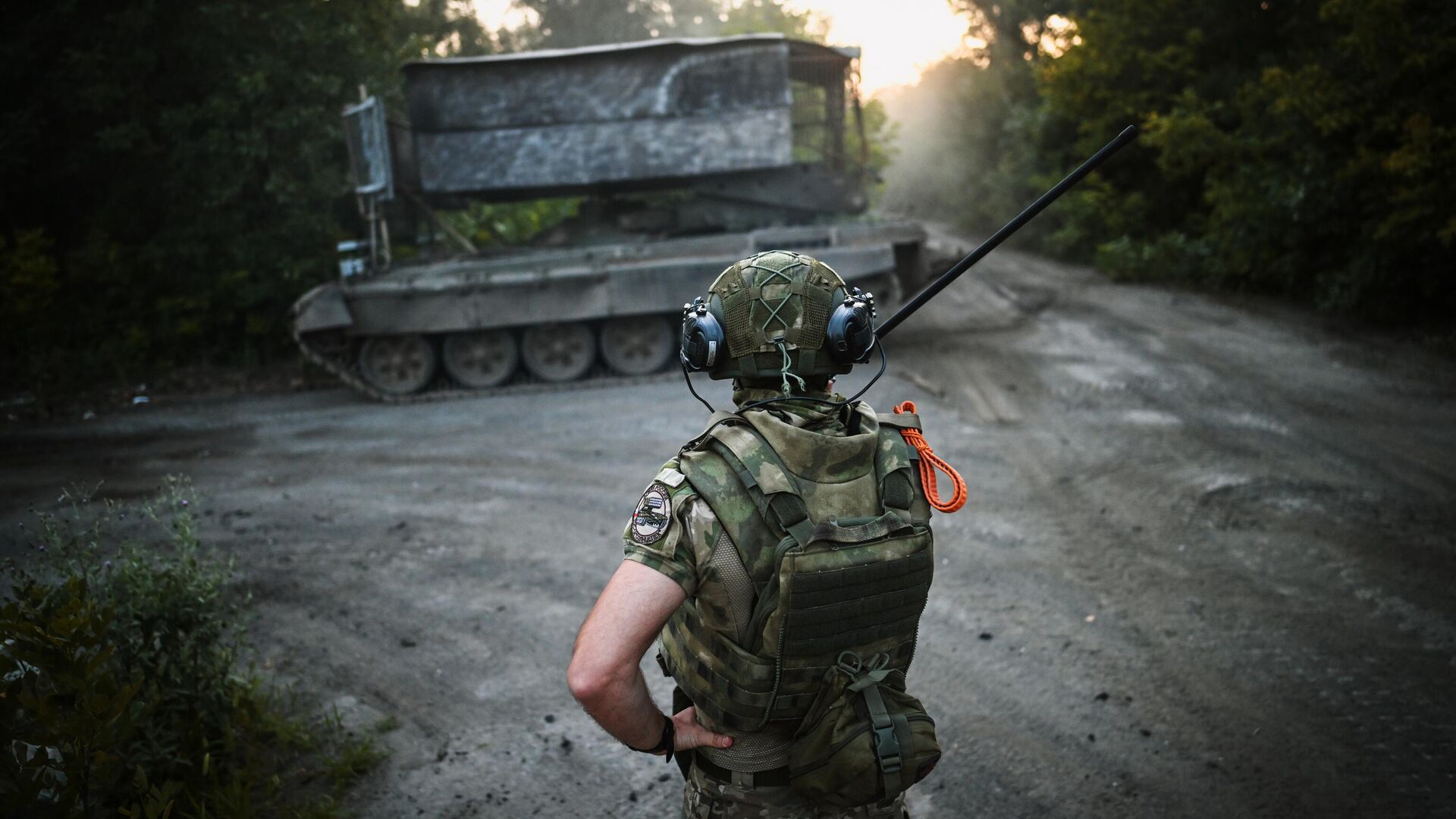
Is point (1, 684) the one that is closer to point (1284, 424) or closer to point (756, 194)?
point (1284, 424)

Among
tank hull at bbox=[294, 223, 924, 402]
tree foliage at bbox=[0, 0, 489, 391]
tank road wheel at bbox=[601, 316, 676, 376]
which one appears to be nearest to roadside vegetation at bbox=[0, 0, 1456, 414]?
tree foliage at bbox=[0, 0, 489, 391]

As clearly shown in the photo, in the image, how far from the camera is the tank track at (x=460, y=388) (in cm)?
1141

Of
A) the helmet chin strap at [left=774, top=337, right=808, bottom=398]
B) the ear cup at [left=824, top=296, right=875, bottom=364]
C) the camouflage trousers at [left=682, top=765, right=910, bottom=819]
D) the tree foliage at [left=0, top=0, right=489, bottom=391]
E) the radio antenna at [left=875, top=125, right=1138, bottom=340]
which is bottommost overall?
the camouflage trousers at [left=682, top=765, right=910, bottom=819]

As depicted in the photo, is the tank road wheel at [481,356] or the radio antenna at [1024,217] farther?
the tank road wheel at [481,356]

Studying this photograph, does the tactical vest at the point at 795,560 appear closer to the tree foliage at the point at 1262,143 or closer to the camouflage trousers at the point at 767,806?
the camouflage trousers at the point at 767,806

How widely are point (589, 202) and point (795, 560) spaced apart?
12135mm

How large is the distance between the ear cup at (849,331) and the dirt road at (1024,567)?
2.18m

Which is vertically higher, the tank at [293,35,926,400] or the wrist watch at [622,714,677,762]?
the tank at [293,35,926,400]

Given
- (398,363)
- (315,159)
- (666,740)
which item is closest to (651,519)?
(666,740)

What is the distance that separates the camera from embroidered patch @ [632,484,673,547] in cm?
201

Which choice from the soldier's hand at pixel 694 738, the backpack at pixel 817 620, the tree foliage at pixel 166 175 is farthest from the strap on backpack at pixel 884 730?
the tree foliage at pixel 166 175

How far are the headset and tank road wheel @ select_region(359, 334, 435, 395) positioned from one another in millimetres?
9983

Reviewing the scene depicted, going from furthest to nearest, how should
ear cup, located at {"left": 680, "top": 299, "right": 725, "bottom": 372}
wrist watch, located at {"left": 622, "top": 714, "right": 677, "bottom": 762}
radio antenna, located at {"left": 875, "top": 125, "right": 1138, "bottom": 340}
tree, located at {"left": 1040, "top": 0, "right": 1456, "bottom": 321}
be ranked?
tree, located at {"left": 1040, "top": 0, "right": 1456, "bottom": 321}, radio antenna, located at {"left": 875, "top": 125, "right": 1138, "bottom": 340}, ear cup, located at {"left": 680, "top": 299, "right": 725, "bottom": 372}, wrist watch, located at {"left": 622, "top": 714, "right": 677, "bottom": 762}

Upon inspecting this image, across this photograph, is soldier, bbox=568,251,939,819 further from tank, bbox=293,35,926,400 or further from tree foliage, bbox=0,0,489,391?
tree foliage, bbox=0,0,489,391
